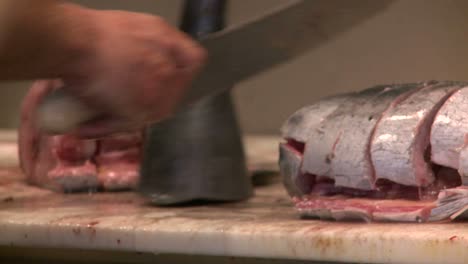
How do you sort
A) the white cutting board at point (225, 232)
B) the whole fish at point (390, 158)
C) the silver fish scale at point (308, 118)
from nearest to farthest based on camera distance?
1. the white cutting board at point (225, 232)
2. the whole fish at point (390, 158)
3. the silver fish scale at point (308, 118)

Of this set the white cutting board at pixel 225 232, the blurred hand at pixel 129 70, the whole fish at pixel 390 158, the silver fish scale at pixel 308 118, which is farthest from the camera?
the silver fish scale at pixel 308 118

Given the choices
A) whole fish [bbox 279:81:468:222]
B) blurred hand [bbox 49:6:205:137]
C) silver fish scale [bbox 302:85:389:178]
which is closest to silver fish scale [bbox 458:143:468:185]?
whole fish [bbox 279:81:468:222]

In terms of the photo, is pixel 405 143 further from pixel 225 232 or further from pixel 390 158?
pixel 225 232

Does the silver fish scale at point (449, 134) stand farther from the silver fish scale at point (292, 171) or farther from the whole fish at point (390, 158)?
the silver fish scale at point (292, 171)

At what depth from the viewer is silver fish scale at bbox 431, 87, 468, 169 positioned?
104cm

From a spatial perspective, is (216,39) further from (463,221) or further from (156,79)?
(463,221)

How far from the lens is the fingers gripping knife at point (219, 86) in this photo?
1068 millimetres

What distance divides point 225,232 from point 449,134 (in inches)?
10.1

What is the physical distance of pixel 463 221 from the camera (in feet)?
3.31

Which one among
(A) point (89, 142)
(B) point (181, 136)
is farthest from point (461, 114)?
(A) point (89, 142)

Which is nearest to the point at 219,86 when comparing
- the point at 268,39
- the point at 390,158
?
the point at 268,39

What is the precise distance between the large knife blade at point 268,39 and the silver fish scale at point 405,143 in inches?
4.8

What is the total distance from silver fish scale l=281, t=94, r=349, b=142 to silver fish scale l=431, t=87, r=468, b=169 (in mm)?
152

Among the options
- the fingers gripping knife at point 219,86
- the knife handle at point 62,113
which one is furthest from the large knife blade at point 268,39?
the knife handle at point 62,113
